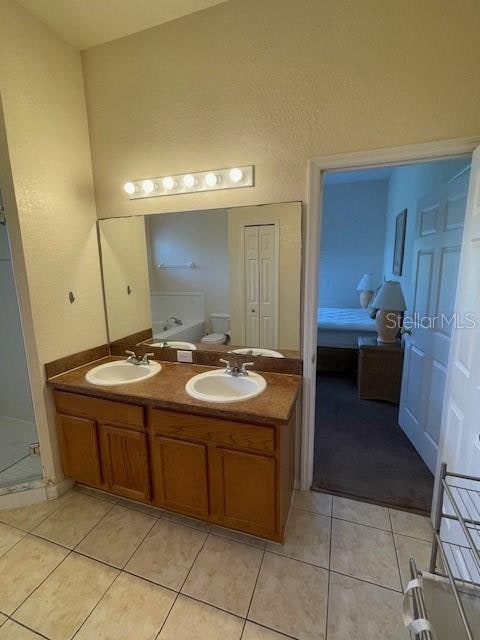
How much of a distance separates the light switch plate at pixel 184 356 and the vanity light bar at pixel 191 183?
1082mm

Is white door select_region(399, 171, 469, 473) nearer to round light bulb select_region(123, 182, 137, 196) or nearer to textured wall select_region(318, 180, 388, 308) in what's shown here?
round light bulb select_region(123, 182, 137, 196)

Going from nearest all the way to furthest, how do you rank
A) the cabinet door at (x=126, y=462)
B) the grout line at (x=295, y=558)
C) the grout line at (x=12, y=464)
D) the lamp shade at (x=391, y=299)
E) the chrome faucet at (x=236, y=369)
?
the grout line at (x=295, y=558), the cabinet door at (x=126, y=462), the chrome faucet at (x=236, y=369), the grout line at (x=12, y=464), the lamp shade at (x=391, y=299)

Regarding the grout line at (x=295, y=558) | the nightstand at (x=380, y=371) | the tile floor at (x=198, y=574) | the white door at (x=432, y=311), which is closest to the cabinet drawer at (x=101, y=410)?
the tile floor at (x=198, y=574)

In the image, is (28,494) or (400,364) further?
(400,364)

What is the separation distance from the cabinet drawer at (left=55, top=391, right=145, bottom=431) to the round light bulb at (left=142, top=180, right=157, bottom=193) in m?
1.38

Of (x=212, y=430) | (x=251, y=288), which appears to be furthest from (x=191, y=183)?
(x=212, y=430)

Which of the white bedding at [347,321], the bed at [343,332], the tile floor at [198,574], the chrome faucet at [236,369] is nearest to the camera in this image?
the tile floor at [198,574]

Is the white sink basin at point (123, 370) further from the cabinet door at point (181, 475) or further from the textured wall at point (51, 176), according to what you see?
the cabinet door at point (181, 475)

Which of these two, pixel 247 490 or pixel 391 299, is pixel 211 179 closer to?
pixel 247 490

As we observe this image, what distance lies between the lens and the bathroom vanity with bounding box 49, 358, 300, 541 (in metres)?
1.49

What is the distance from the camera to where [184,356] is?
7.09 ft

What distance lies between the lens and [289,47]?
63.8 inches

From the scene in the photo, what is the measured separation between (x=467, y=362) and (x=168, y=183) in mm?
1966

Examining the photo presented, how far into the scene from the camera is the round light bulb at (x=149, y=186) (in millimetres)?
2006
